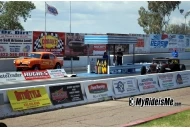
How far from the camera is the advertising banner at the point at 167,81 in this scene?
62.8 ft

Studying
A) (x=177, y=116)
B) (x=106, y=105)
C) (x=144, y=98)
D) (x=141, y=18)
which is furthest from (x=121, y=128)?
(x=141, y=18)

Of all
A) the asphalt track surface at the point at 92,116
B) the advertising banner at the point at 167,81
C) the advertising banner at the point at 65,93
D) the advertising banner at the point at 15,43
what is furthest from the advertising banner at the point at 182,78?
the advertising banner at the point at 15,43

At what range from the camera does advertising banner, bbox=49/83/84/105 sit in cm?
1330

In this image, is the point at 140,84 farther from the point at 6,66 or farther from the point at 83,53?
the point at 83,53

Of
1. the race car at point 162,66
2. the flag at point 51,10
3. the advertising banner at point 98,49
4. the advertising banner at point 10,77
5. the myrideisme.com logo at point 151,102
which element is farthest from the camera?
the advertising banner at point 98,49

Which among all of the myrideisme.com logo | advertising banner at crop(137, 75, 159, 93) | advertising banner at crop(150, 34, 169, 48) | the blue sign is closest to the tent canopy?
advertising banner at crop(137, 75, 159, 93)

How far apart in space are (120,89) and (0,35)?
1955cm

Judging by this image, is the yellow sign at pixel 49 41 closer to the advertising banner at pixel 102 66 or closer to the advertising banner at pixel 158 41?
the advertising banner at pixel 102 66

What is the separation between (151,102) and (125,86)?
6.13 feet

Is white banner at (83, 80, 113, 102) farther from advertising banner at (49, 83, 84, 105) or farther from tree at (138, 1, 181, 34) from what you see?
tree at (138, 1, 181, 34)

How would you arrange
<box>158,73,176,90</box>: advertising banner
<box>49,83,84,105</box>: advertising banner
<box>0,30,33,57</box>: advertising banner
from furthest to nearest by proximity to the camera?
<box>0,30,33,57</box>: advertising banner < <box>158,73,176,90</box>: advertising banner < <box>49,83,84,105</box>: advertising banner

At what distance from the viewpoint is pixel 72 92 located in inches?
555

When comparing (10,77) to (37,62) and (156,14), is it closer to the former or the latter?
(37,62)

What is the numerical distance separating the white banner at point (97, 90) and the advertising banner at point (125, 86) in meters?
0.41
